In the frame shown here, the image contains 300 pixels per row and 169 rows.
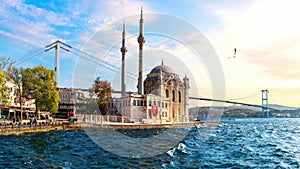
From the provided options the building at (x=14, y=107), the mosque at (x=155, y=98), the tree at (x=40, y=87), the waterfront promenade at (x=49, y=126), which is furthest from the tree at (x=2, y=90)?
the mosque at (x=155, y=98)

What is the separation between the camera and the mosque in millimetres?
75812

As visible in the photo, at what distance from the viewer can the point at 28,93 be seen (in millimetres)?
51344

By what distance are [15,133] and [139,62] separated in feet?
166

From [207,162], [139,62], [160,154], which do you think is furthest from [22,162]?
[139,62]

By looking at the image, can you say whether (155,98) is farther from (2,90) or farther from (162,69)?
(2,90)

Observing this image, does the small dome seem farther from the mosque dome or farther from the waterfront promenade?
the waterfront promenade

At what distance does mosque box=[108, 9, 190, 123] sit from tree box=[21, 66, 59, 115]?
24.8 meters

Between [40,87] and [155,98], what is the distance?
123 ft

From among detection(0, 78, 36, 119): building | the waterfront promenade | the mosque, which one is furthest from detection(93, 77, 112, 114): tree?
detection(0, 78, 36, 119): building

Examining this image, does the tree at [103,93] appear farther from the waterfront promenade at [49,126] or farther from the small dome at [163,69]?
the small dome at [163,69]

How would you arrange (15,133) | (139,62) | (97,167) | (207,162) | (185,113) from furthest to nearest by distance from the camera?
1. (185,113)
2. (139,62)
3. (15,133)
4. (207,162)
5. (97,167)

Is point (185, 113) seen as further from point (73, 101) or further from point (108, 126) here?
point (108, 126)

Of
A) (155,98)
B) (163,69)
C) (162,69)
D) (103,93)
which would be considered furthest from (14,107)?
(163,69)

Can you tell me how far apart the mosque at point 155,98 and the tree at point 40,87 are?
24759 millimetres
